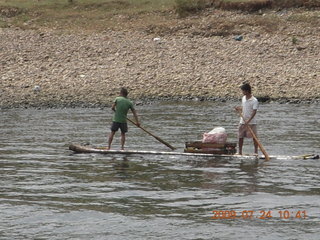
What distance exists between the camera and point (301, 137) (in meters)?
23.9

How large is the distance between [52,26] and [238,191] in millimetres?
35926

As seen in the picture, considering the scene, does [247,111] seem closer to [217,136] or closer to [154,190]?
[217,136]

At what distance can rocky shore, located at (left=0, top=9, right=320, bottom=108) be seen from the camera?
117 feet

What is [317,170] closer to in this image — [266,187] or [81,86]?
[266,187]

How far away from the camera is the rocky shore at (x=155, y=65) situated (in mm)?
35656

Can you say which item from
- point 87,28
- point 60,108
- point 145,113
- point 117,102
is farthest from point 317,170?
point 87,28

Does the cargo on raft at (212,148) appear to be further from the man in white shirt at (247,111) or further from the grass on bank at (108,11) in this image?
the grass on bank at (108,11)

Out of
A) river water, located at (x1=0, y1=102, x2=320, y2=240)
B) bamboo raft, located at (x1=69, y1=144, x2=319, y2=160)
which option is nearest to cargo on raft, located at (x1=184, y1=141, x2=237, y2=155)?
bamboo raft, located at (x1=69, y1=144, x2=319, y2=160)

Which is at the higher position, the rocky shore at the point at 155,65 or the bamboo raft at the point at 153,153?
the rocky shore at the point at 155,65

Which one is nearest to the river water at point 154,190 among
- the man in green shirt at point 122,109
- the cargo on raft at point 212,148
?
the cargo on raft at point 212,148

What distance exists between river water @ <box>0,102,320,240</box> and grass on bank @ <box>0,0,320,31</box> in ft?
76.6

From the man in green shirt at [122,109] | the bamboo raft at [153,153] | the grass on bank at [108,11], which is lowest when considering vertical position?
the bamboo raft at [153,153]
